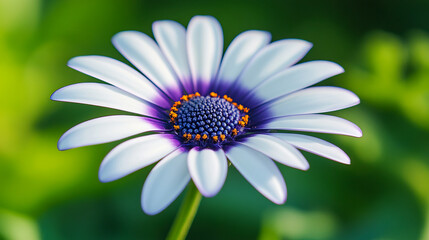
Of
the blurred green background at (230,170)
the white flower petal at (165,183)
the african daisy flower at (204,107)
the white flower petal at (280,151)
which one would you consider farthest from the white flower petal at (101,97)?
the blurred green background at (230,170)

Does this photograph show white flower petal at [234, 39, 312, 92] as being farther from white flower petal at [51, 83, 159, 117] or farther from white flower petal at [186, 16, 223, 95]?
white flower petal at [51, 83, 159, 117]

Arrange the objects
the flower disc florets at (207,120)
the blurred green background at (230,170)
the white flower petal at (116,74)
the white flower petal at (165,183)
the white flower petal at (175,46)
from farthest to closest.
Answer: the blurred green background at (230,170), the white flower petal at (175,46), the flower disc florets at (207,120), the white flower petal at (116,74), the white flower petal at (165,183)

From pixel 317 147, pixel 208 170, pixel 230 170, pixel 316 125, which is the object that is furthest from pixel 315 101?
pixel 230 170

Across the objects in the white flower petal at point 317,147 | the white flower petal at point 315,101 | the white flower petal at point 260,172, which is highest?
the white flower petal at point 315,101

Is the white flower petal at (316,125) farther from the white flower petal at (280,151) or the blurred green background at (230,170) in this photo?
the blurred green background at (230,170)

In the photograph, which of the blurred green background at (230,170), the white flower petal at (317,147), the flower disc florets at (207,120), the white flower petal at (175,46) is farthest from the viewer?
the blurred green background at (230,170)

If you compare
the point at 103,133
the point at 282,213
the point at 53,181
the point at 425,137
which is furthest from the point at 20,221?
the point at 425,137
